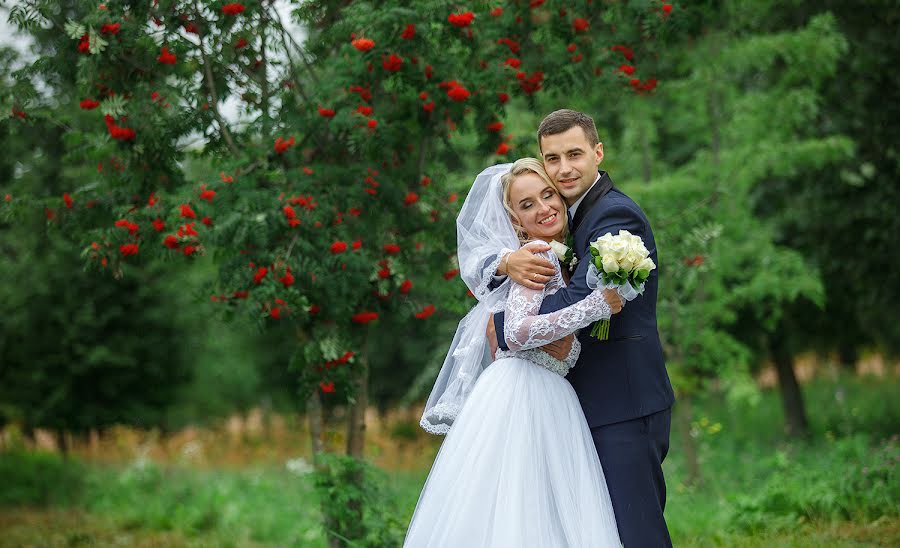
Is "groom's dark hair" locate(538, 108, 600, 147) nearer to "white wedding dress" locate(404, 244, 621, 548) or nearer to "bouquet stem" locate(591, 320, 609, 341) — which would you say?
"white wedding dress" locate(404, 244, 621, 548)

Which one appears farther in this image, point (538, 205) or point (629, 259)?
point (538, 205)

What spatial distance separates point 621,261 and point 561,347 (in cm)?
64

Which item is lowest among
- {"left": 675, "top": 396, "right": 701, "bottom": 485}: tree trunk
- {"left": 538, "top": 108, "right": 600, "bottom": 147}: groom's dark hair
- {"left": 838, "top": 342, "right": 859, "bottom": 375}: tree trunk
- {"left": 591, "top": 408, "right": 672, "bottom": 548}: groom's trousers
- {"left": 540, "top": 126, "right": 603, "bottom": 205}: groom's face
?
{"left": 838, "top": 342, "right": 859, "bottom": 375}: tree trunk

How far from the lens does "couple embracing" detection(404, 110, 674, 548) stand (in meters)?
3.41

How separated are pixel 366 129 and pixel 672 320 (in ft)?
15.2

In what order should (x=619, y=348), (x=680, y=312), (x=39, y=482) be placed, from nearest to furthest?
1. (x=619, y=348)
2. (x=680, y=312)
3. (x=39, y=482)

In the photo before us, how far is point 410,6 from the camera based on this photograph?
17.0 ft

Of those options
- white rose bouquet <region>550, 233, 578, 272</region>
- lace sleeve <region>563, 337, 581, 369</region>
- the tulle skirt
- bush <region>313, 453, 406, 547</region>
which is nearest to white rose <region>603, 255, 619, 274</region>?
white rose bouquet <region>550, 233, 578, 272</region>

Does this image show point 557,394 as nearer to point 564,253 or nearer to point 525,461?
point 525,461

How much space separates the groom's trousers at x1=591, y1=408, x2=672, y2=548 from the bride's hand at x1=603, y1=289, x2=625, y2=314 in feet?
1.70

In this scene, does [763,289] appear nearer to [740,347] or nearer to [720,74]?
[740,347]

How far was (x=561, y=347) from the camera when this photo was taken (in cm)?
361

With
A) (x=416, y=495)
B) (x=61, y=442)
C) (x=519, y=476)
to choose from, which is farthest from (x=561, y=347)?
(x=61, y=442)

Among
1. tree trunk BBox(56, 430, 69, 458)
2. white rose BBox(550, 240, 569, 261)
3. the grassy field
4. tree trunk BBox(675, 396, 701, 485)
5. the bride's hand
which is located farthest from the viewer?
tree trunk BBox(56, 430, 69, 458)
